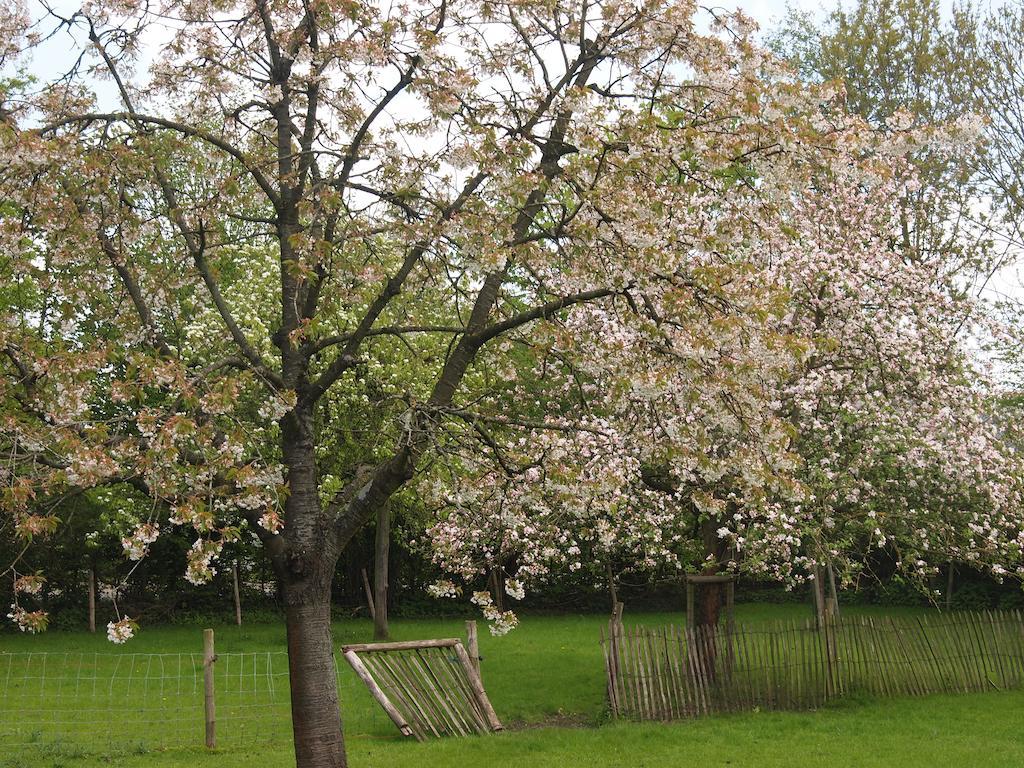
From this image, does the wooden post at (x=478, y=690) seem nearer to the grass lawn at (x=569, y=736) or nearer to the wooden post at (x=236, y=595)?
the grass lawn at (x=569, y=736)

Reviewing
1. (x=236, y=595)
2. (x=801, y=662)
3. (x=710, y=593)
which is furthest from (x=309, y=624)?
(x=236, y=595)

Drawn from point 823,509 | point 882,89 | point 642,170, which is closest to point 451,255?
point 642,170

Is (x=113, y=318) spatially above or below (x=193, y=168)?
below

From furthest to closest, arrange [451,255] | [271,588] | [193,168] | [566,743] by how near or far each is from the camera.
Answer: [271,588], [566,743], [193,168], [451,255]

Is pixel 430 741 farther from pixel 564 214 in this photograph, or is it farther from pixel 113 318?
pixel 564 214

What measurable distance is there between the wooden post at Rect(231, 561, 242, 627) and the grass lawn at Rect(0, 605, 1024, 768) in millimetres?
7707

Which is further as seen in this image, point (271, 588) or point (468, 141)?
point (271, 588)

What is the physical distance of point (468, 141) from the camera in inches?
273

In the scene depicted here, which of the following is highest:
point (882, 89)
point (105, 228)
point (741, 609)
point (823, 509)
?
point (882, 89)

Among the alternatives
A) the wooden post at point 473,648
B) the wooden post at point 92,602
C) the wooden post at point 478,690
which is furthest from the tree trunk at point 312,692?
the wooden post at point 92,602

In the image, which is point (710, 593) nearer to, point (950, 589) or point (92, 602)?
point (950, 589)

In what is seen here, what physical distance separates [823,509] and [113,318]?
28.0ft

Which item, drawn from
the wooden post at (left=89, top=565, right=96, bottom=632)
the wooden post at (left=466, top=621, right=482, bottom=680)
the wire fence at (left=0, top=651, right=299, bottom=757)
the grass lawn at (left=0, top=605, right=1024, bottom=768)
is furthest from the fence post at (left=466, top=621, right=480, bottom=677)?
the wooden post at (left=89, top=565, right=96, bottom=632)

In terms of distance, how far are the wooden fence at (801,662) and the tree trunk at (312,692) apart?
18.6 ft
